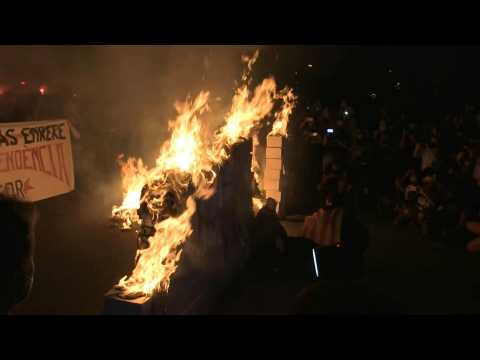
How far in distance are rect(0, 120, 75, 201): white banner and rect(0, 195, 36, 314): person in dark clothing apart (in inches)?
172

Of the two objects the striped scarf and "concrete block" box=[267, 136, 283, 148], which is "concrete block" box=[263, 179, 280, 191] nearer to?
"concrete block" box=[267, 136, 283, 148]

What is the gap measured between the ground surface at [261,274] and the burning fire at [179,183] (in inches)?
44.9

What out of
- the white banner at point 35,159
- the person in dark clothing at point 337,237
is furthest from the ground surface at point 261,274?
the white banner at point 35,159

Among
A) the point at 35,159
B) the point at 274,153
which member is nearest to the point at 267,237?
the point at 274,153

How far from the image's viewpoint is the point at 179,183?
5152 millimetres

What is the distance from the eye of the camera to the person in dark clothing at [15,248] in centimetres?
230

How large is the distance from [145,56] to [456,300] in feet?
31.6

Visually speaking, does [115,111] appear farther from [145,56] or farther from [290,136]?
[290,136]

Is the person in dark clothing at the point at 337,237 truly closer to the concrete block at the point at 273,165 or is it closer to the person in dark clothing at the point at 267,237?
the person in dark clothing at the point at 267,237

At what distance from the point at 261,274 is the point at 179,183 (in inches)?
88.4

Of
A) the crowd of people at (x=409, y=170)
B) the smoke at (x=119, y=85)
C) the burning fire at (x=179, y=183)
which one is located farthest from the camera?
the smoke at (x=119, y=85)

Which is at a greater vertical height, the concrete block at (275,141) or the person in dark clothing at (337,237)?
the concrete block at (275,141)

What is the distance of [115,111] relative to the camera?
12305 mm

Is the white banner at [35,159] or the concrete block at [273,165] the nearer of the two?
the white banner at [35,159]
